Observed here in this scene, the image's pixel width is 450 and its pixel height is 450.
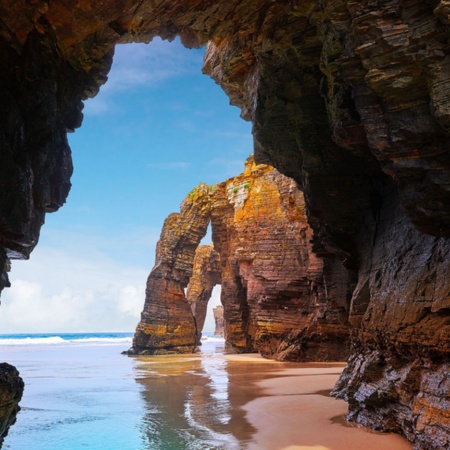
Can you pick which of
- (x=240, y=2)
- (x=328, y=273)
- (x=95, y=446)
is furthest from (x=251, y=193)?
(x=95, y=446)

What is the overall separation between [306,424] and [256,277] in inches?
760

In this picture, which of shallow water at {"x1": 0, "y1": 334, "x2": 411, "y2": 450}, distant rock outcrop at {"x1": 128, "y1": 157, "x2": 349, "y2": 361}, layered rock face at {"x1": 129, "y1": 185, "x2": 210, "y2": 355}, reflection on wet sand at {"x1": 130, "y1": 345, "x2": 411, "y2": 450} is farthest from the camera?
layered rock face at {"x1": 129, "y1": 185, "x2": 210, "y2": 355}

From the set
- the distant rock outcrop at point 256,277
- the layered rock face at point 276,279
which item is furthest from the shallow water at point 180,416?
the layered rock face at point 276,279

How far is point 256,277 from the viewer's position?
27.6 metres

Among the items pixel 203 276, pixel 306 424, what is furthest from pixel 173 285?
pixel 306 424

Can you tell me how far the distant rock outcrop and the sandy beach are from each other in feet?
17.9

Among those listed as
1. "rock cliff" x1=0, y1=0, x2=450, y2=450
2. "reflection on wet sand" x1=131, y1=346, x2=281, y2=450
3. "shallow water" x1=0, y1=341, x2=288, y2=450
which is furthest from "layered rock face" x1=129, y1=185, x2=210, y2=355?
"rock cliff" x1=0, y1=0, x2=450, y2=450

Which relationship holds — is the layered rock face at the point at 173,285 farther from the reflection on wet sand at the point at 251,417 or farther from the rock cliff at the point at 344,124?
the rock cliff at the point at 344,124

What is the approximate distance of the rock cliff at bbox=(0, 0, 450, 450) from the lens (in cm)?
593

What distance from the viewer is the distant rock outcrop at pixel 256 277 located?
22766mm

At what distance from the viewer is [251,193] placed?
30828mm

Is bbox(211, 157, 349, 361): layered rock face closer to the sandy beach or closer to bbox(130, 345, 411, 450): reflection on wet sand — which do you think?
bbox(130, 345, 411, 450): reflection on wet sand

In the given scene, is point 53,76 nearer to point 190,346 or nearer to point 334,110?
point 334,110

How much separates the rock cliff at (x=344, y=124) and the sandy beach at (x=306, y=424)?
48cm
